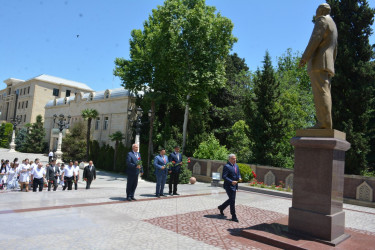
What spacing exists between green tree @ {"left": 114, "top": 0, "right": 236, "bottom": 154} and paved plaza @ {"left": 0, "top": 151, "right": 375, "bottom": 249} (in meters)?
15.0

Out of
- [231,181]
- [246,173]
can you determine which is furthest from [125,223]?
[246,173]

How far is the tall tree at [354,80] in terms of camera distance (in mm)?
18719

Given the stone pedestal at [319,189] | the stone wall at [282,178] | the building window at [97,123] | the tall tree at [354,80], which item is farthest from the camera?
the building window at [97,123]

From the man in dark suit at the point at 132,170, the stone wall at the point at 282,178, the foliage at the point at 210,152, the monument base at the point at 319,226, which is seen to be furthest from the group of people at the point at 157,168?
the foliage at the point at 210,152

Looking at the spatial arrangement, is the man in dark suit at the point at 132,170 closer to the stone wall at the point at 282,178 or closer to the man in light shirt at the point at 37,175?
the man in light shirt at the point at 37,175

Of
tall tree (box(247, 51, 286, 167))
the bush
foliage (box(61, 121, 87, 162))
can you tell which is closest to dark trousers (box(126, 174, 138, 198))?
the bush

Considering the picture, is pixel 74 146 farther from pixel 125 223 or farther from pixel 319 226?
pixel 319 226

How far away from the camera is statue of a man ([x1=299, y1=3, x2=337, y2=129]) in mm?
6902

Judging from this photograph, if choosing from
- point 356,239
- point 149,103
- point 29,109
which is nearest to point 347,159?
point 356,239

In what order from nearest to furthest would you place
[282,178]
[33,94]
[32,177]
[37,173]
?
[37,173]
[32,177]
[282,178]
[33,94]

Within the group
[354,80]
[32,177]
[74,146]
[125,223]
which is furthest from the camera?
[74,146]

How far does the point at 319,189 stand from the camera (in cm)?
635

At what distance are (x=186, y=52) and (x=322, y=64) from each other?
59.4 ft

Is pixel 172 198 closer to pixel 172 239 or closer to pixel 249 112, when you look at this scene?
pixel 172 239
